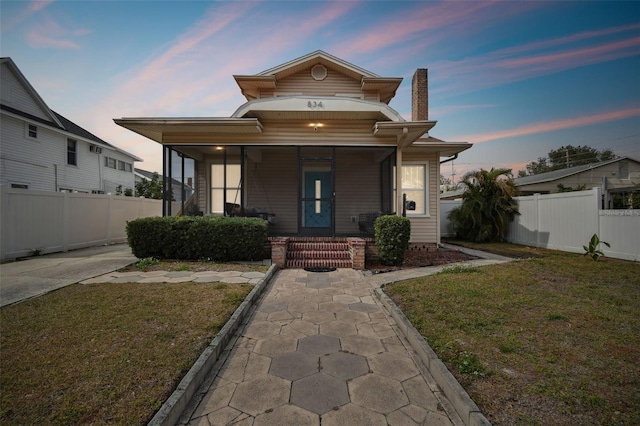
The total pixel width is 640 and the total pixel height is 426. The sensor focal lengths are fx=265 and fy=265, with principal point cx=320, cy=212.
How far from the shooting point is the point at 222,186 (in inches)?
389

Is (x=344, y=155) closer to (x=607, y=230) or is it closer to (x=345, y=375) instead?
(x=607, y=230)

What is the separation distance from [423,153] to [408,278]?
224 inches

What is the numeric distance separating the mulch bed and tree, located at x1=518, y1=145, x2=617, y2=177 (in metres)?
45.6

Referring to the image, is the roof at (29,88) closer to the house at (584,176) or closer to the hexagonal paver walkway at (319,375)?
the hexagonal paver walkway at (319,375)

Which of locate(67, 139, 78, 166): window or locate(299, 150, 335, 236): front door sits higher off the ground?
locate(67, 139, 78, 166): window

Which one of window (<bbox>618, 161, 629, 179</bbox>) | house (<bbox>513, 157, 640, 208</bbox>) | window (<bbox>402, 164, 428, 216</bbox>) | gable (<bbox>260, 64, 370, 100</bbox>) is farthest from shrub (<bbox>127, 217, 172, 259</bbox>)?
window (<bbox>618, 161, 629, 179</bbox>)

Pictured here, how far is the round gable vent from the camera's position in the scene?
10.1 meters

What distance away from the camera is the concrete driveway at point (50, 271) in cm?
431

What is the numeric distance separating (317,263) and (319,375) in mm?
4483

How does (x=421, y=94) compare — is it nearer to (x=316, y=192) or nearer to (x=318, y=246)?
(x=316, y=192)

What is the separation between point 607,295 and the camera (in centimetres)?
396

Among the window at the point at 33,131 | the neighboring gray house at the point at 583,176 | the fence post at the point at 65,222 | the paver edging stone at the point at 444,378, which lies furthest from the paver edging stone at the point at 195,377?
the neighboring gray house at the point at 583,176

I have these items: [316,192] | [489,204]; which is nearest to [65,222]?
[316,192]

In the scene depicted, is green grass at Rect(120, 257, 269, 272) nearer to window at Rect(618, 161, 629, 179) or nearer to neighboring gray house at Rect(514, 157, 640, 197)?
neighboring gray house at Rect(514, 157, 640, 197)
